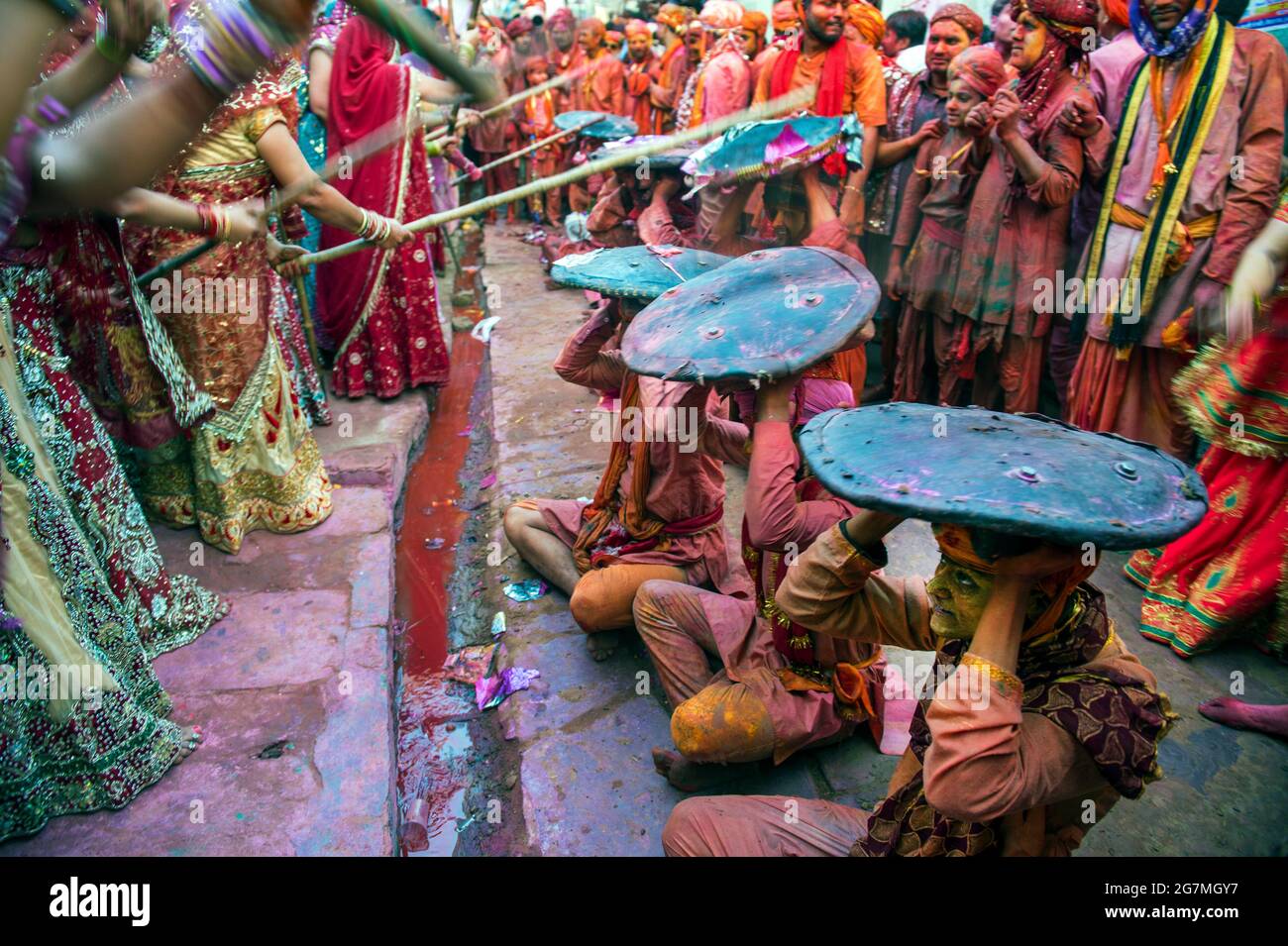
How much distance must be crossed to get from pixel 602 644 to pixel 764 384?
1496 millimetres

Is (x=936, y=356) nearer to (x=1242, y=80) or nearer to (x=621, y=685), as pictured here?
(x=1242, y=80)

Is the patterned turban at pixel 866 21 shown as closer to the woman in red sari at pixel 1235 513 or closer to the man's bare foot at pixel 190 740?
the woman in red sari at pixel 1235 513

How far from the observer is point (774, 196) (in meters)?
5.02

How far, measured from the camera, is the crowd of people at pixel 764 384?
165 centimetres

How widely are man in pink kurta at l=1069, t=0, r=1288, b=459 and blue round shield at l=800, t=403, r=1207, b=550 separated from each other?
2.14m

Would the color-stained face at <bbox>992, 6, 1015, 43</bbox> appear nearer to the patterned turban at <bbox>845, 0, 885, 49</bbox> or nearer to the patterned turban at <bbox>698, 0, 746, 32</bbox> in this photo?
the patterned turban at <bbox>845, 0, 885, 49</bbox>

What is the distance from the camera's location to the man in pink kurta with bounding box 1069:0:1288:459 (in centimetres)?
347

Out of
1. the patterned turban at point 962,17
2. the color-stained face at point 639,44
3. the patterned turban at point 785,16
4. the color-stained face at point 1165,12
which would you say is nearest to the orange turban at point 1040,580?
the color-stained face at point 1165,12

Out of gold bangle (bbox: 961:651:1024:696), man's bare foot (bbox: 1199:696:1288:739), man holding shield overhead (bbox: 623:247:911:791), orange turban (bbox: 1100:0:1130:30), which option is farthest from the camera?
orange turban (bbox: 1100:0:1130:30)

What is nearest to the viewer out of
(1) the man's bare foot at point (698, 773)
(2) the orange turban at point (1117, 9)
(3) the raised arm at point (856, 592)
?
(3) the raised arm at point (856, 592)

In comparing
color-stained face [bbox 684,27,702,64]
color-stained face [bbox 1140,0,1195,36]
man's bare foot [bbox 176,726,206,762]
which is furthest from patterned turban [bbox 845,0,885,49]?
man's bare foot [bbox 176,726,206,762]

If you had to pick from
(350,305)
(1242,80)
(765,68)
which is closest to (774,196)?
(765,68)

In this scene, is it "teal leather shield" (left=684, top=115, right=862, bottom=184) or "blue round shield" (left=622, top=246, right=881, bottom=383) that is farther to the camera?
"teal leather shield" (left=684, top=115, right=862, bottom=184)

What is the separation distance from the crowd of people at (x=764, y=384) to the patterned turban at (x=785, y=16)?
107 cm
